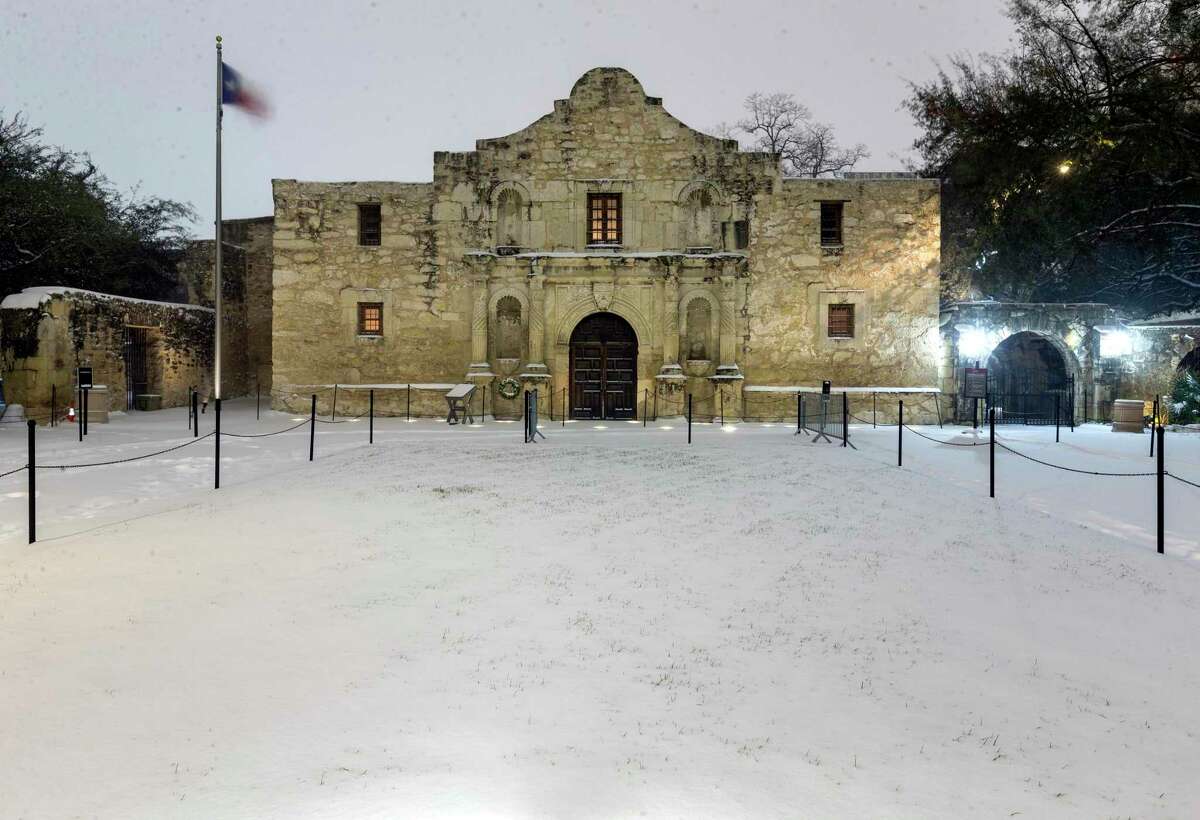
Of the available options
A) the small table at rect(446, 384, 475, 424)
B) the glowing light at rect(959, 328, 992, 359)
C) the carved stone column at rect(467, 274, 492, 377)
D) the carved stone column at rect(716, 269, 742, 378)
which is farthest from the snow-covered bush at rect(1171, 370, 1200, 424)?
the small table at rect(446, 384, 475, 424)

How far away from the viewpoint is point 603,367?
2086 centimetres

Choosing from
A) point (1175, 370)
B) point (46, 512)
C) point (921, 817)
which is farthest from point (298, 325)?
point (1175, 370)

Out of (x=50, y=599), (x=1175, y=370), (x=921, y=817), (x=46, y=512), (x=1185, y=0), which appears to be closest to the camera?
(x=921, y=817)

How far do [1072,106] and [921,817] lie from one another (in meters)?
19.4

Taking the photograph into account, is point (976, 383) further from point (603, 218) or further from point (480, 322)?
point (480, 322)

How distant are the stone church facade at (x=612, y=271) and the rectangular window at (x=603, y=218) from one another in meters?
0.04

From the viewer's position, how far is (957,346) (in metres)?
20.9

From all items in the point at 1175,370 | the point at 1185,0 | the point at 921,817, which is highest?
the point at 1185,0

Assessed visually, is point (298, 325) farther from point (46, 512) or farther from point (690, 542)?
point (690, 542)

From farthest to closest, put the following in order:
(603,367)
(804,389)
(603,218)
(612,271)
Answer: (603,367), (603,218), (612,271), (804,389)

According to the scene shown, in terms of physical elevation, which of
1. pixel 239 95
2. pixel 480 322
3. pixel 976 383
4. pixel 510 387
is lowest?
pixel 510 387

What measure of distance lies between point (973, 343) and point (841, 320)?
3.65 metres

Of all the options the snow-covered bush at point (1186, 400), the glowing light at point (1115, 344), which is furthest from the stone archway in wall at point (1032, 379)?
the snow-covered bush at point (1186, 400)

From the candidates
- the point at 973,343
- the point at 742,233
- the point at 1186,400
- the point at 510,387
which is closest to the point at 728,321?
the point at 742,233
